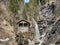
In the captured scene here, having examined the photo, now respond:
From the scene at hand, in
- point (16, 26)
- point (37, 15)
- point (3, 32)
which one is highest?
point (3, 32)

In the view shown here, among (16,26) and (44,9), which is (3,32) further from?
(44,9)

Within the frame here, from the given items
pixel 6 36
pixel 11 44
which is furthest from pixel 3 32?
pixel 11 44

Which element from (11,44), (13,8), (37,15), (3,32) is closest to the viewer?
(11,44)

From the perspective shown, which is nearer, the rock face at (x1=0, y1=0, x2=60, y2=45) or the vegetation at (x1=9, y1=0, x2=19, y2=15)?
the rock face at (x1=0, y1=0, x2=60, y2=45)

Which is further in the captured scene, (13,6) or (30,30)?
(13,6)

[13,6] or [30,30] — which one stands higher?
[13,6]

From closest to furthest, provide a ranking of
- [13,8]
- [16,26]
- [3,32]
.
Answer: [3,32] < [16,26] < [13,8]

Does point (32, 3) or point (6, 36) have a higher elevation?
point (6, 36)

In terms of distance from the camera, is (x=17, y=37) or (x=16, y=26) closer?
(x=17, y=37)

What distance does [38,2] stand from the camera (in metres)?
43.2

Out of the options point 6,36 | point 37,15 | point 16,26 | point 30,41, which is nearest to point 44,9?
point 37,15

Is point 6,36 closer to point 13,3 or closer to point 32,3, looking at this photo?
point 13,3

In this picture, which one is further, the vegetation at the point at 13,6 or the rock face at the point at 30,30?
the vegetation at the point at 13,6

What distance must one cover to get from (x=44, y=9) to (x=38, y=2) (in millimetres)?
3523
